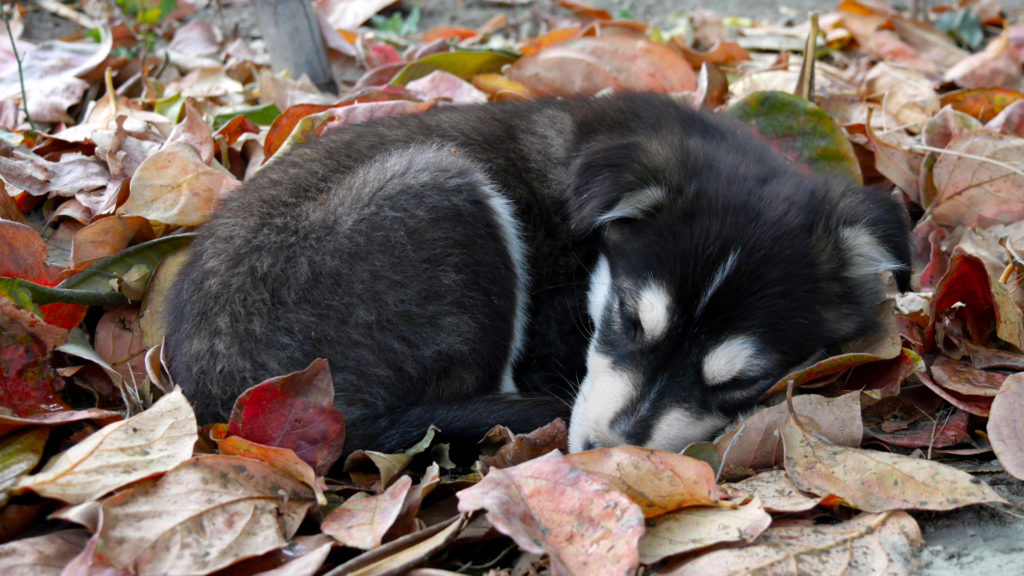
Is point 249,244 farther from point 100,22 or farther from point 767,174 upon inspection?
point 100,22

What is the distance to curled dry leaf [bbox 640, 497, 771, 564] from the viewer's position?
6.34 ft

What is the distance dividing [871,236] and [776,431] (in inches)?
31.7

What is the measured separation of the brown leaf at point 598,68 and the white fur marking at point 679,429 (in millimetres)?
2438

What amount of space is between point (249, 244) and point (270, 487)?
88 cm

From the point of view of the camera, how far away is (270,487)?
2.11 m

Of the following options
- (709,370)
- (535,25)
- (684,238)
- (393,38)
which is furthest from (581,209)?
(535,25)

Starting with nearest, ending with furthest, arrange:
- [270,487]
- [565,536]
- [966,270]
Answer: [565,536] → [270,487] → [966,270]

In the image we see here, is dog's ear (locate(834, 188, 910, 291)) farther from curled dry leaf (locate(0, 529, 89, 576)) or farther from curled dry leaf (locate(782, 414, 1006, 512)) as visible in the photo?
curled dry leaf (locate(0, 529, 89, 576))

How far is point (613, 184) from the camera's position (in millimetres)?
2742

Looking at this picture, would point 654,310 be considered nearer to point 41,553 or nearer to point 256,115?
point 41,553

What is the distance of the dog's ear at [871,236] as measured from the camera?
279 cm

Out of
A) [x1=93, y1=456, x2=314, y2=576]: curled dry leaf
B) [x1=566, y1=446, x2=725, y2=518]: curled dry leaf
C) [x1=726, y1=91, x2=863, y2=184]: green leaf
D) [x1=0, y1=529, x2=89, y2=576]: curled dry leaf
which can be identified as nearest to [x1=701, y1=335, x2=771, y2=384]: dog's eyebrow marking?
[x1=566, y1=446, x2=725, y2=518]: curled dry leaf

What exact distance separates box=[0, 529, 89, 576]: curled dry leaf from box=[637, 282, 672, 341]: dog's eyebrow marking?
164 cm

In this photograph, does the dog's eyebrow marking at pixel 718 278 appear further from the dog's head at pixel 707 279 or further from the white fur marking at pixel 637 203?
the white fur marking at pixel 637 203
